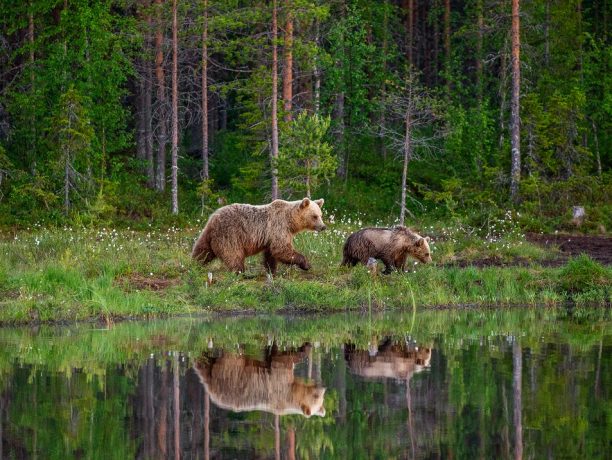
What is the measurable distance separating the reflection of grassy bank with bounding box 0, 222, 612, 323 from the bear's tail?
216 millimetres

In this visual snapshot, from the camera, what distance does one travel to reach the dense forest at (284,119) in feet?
107

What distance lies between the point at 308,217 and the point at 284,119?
14.7 meters

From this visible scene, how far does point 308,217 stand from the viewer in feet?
68.5

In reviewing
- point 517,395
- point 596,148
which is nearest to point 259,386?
point 517,395

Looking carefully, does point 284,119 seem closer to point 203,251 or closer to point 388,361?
point 203,251

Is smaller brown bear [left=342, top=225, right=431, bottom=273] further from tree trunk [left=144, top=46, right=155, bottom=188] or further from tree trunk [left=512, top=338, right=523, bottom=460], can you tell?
tree trunk [left=144, top=46, right=155, bottom=188]

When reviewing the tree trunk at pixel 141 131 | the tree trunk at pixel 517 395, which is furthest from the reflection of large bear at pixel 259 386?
the tree trunk at pixel 141 131

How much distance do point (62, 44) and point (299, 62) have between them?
8113mm

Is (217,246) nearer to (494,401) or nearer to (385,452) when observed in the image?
(494,401)

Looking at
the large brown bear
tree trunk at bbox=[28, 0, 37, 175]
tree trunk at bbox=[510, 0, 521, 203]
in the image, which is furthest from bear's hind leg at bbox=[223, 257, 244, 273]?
tree trunk at bbox=[28, 0, 37, 175]

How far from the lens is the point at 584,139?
137 ft

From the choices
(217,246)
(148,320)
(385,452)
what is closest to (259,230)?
(217,246)

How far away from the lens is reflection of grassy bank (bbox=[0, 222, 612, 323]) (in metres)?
17.6

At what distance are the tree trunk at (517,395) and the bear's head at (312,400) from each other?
1.88 meters
